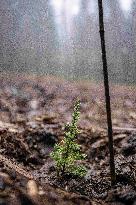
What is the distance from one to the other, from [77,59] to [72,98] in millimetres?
13793

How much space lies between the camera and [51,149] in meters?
5.86

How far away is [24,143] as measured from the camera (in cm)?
572

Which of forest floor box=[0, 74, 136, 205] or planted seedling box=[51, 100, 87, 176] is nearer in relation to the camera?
forest floor box=[0, 74, 136, 205]

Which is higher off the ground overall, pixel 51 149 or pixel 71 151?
pixel 51 149

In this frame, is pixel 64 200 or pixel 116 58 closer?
pixel 64 200

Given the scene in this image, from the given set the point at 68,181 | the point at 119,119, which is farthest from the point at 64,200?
the point at 119,119

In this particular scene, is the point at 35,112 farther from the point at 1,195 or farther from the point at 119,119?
the point at 1,195

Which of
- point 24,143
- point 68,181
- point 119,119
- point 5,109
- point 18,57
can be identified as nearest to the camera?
point 68,181

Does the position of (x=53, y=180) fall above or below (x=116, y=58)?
below

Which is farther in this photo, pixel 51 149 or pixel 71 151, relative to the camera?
pixel 51 149

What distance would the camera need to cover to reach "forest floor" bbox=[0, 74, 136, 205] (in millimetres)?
3303

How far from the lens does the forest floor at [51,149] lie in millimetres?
3303

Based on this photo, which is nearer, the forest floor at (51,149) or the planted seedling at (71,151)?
the forest floor at (51,149)

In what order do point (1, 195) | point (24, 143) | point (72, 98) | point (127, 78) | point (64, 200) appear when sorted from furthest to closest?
1. point (127, 78)
2. point (72, 98)
3. point (24, 143)
4. point (64, 200)
5. point (1, 195)
